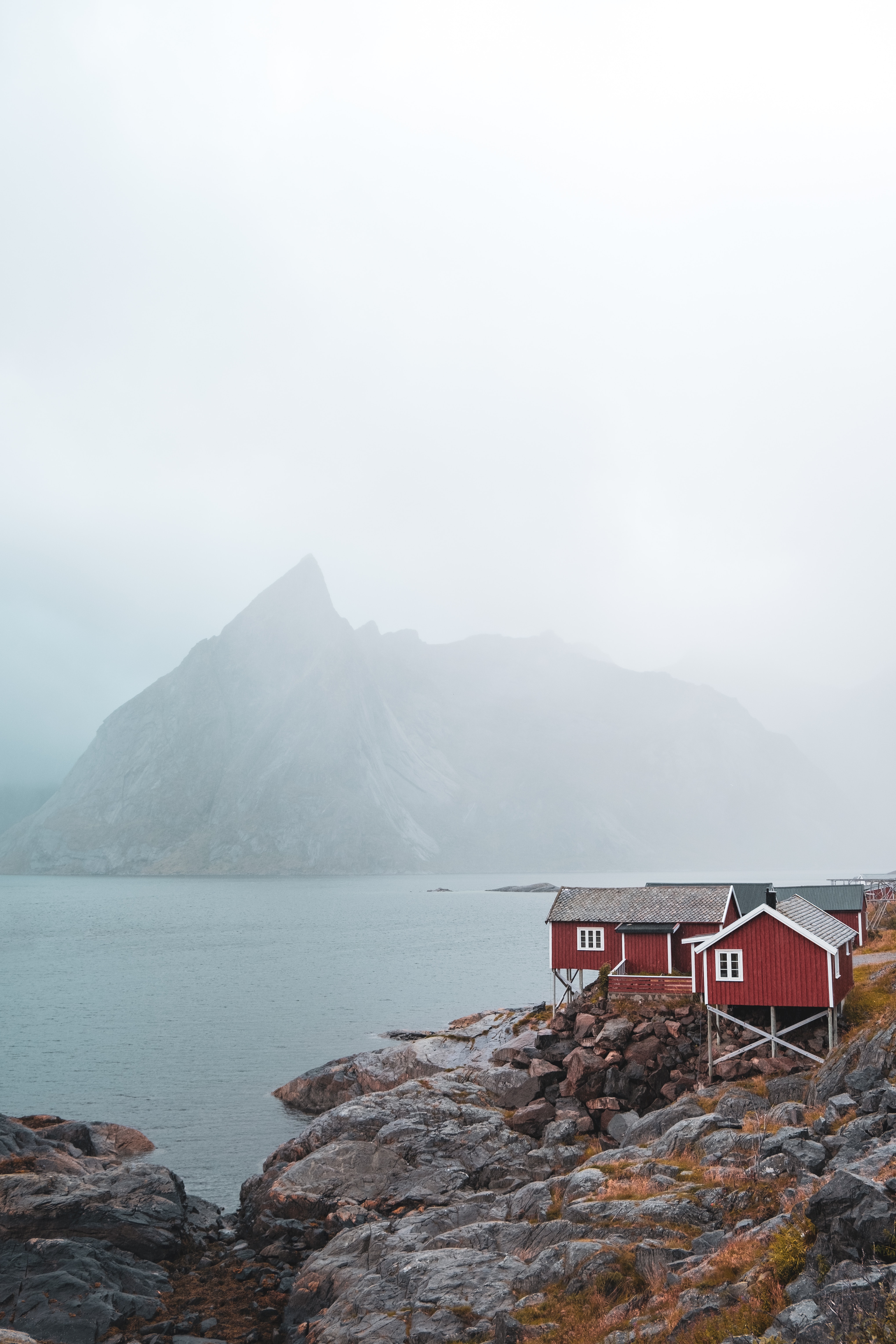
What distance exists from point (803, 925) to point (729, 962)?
3591 mm

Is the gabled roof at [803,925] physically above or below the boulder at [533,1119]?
above

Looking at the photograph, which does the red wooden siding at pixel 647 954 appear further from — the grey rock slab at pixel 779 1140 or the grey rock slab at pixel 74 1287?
the grey rock slab at pixel 74 1287

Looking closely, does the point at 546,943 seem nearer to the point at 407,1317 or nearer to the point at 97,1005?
the point at 97,1005

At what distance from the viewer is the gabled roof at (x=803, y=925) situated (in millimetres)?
36688

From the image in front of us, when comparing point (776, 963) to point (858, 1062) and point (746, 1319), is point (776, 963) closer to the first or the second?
point (858, 1062)

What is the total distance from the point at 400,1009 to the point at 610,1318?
59.4 meters

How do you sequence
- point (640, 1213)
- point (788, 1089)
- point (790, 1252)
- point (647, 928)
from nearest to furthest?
point (790, 1252), point (640, 1213), point (788, 1089), point (647, 928)

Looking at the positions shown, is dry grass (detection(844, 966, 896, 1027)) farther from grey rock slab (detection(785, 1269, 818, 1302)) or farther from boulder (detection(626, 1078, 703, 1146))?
grey rock slab (detection(785, 1269, 818, 1302))

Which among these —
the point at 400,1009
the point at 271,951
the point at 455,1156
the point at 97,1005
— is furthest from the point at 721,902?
the point at 271,951

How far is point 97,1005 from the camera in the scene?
247 feet

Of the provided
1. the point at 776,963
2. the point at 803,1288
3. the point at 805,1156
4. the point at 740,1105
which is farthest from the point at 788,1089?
the point at 803,1288

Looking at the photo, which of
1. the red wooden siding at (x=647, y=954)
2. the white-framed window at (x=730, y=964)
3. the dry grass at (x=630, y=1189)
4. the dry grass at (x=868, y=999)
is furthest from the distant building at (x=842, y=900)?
the dry grass at (x=630, y=1189)

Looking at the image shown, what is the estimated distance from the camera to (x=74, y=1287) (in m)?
25.0

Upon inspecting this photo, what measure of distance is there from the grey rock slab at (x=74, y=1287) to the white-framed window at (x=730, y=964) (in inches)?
951
